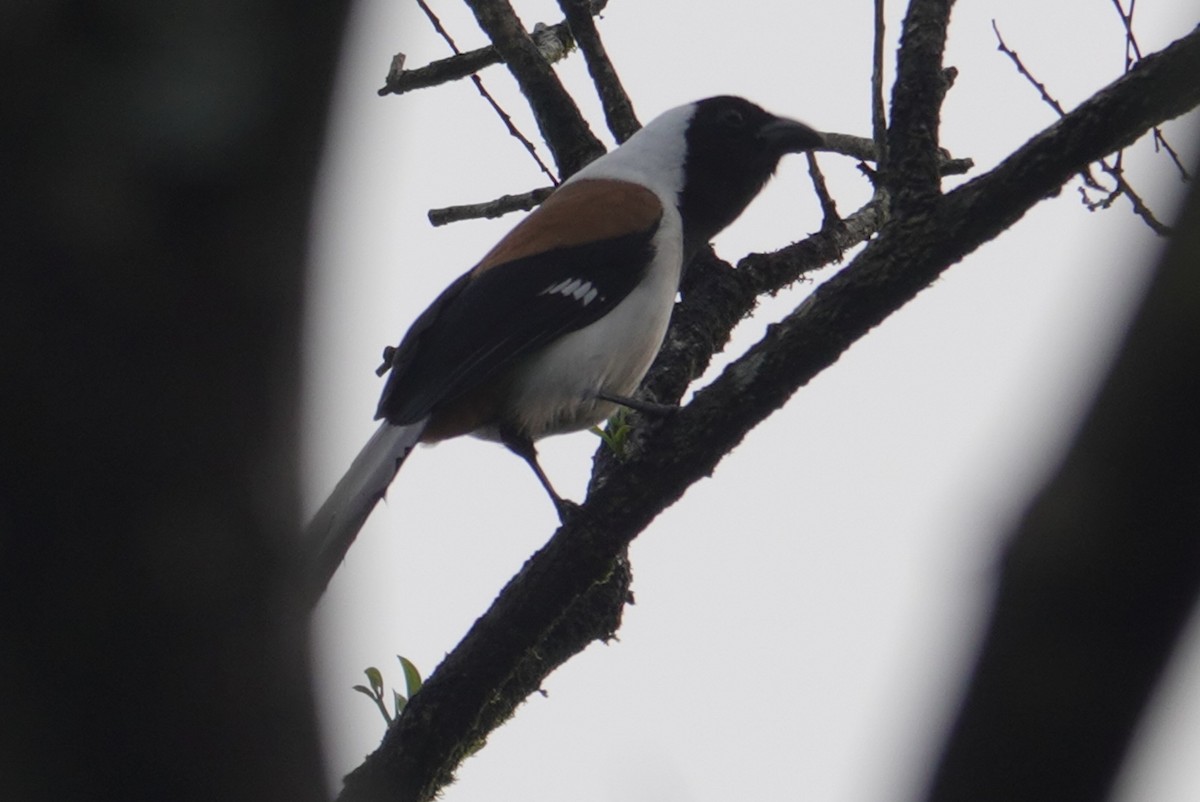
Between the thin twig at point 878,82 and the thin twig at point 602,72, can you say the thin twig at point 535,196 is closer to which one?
the thin twig at point 602,72

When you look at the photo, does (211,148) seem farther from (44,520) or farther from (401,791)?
(401,791)

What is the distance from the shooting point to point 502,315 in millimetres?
3914

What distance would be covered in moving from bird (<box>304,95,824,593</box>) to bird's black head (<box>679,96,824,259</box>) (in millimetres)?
153

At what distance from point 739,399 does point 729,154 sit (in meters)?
2.49

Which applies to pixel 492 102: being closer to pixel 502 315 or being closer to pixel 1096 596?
pixel 502 315

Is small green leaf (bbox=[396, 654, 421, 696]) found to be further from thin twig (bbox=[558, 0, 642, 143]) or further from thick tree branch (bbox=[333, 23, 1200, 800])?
thin twig (bbox=[558, 0, 642, 143])

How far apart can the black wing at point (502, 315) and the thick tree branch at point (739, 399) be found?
38.7 inches

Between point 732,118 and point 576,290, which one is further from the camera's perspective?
point 732,118

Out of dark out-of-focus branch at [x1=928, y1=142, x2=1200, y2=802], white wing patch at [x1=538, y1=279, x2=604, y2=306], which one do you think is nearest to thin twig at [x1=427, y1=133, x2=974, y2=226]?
white wing patch at [x1=538, y1=279, x2=604, y2=306]

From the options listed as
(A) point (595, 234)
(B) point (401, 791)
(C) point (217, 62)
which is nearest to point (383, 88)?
(A) point (595, 234)

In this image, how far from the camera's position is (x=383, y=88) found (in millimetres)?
4359

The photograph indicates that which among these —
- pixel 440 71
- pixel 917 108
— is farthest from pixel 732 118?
pixel 917 108

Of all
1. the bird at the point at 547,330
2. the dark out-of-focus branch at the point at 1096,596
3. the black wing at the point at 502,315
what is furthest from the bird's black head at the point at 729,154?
the dark out-of-focus branch at the point at 1096,596

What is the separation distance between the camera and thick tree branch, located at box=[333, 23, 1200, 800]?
7.41 ft
